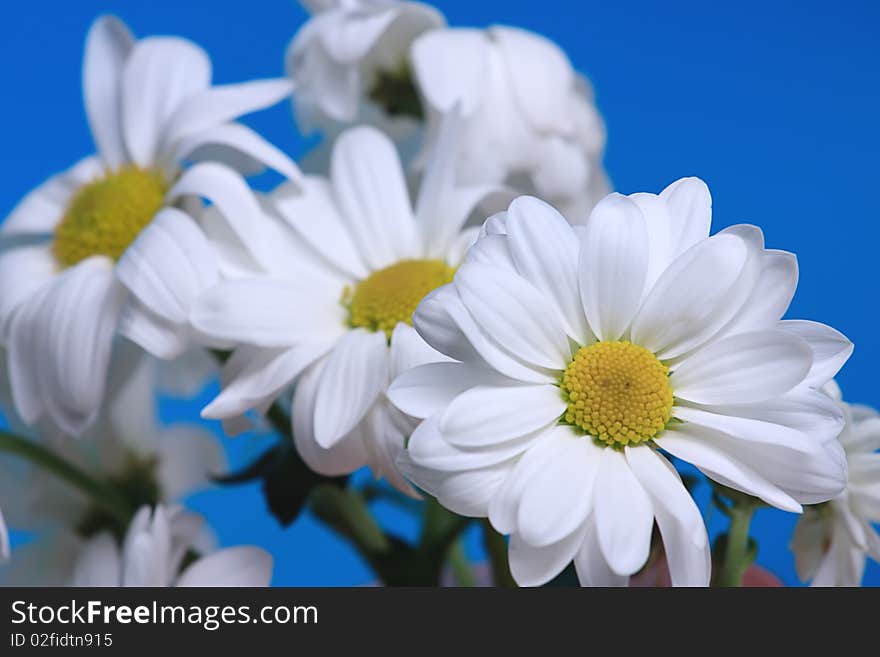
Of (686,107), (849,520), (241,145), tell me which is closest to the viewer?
(849,520)

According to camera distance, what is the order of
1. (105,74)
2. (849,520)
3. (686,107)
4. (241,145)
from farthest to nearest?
(686,107) < (105,74) < (241,145) < (849,520)

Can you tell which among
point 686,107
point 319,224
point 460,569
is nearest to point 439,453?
point 319,224

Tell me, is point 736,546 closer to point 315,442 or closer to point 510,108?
point 315,442

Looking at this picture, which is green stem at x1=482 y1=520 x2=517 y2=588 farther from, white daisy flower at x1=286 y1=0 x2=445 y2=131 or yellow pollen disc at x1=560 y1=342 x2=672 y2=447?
white daisy flower at x1=286 y1=0 x2=445 y2=131

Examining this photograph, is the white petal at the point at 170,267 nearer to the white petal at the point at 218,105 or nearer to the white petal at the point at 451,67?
the white petal at the point at 218,105

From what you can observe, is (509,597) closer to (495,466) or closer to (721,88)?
(495,466)

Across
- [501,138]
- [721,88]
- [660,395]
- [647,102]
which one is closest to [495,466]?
[660,395]

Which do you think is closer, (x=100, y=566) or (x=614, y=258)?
(x=614, y=258)
